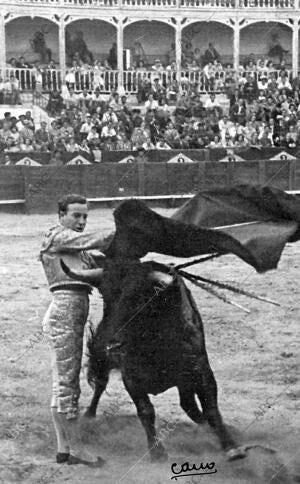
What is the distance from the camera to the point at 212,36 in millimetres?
28000

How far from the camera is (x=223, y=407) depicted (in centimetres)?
563

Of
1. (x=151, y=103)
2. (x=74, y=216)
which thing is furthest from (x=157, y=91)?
(x=74, y=216)

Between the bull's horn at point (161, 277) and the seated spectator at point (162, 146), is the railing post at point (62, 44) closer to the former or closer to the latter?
the seated spectator at point (162, 146)

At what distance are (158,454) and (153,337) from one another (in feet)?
1.95

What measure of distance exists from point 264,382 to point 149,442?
162 centimetres

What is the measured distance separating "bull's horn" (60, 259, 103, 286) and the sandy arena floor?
0.94 m

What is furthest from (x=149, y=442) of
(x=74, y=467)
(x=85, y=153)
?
(x=85, y=153)

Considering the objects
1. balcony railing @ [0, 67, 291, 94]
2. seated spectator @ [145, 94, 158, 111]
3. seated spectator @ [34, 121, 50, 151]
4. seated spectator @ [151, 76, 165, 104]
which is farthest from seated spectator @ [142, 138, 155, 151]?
balcony railing @ [0, 67, 291, 94]

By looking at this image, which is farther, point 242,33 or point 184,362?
point 242,33

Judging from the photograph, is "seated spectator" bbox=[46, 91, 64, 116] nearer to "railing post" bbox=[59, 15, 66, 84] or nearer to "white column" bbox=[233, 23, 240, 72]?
"railing post" bbox=[59, 15, 66, 84]

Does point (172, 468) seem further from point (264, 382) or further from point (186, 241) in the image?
point (264, 382)

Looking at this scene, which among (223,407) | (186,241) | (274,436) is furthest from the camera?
(223,407)

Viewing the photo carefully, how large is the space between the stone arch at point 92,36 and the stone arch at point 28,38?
0.68 meters

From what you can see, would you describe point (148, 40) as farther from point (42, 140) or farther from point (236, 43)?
point (42, 140)
